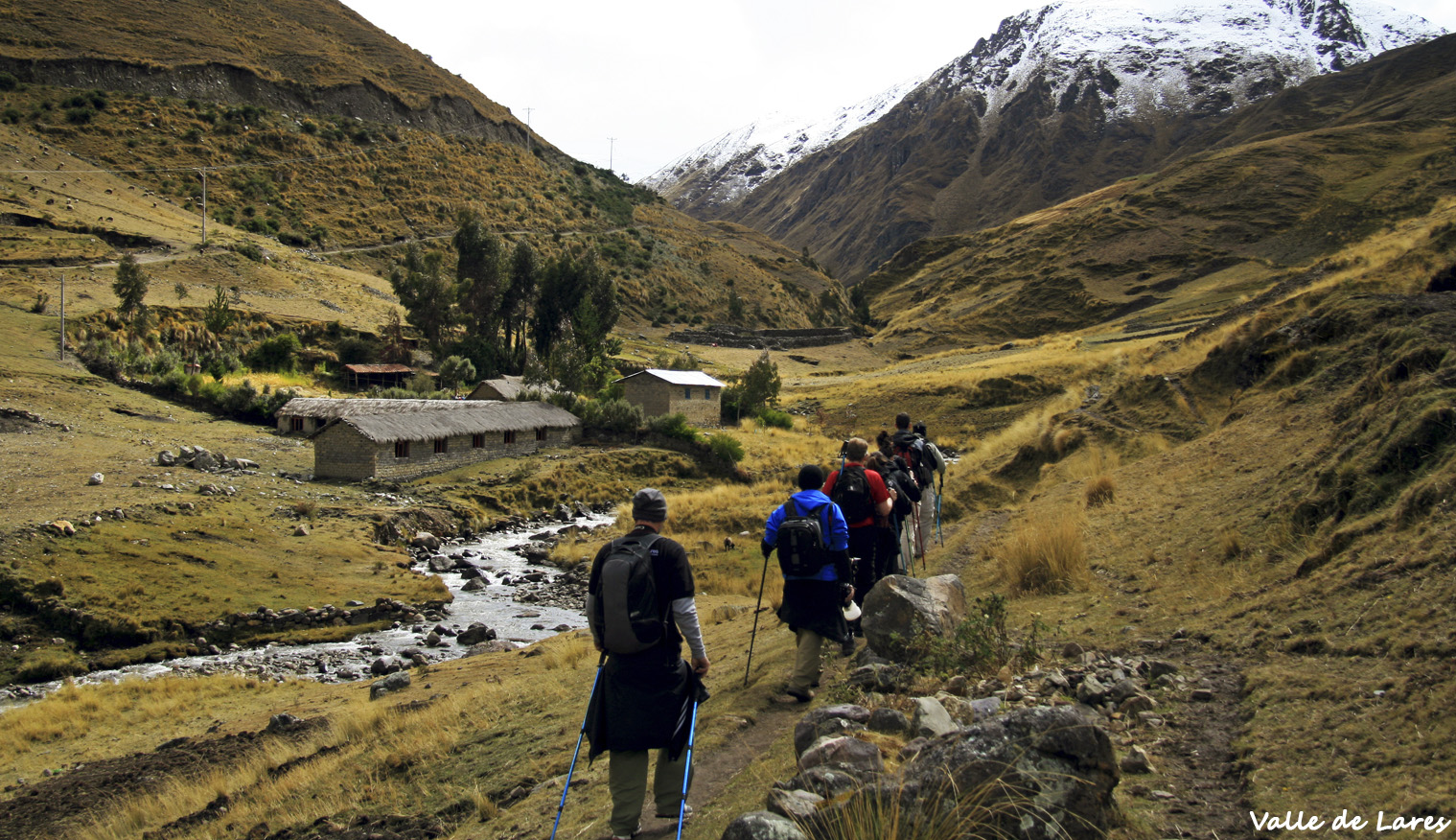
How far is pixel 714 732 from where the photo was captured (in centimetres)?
687

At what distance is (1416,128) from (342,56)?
12313 centimetres

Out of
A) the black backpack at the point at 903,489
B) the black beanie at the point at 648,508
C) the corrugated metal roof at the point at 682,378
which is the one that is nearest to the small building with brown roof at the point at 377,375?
the corrugated metal roof at the point at 682,378

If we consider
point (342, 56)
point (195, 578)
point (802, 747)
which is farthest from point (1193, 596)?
point (342, 56)

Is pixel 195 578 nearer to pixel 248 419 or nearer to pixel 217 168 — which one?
pixel 248 419

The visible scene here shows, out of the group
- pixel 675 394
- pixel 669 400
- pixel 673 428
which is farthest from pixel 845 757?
pixel 675 394

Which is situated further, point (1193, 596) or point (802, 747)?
point (1193, 596)

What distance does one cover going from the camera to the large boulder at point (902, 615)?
7148 mm

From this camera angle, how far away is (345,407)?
107 ft

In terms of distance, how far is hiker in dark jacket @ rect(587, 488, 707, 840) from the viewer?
5066mm

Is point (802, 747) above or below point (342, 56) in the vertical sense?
below

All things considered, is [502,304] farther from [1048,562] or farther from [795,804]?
[795,804]

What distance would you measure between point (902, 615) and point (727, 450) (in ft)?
106

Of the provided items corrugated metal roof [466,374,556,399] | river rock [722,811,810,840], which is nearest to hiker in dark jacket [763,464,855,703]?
river rock [722,811,810,840]

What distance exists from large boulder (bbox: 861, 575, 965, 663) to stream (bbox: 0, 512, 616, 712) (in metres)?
11.5
